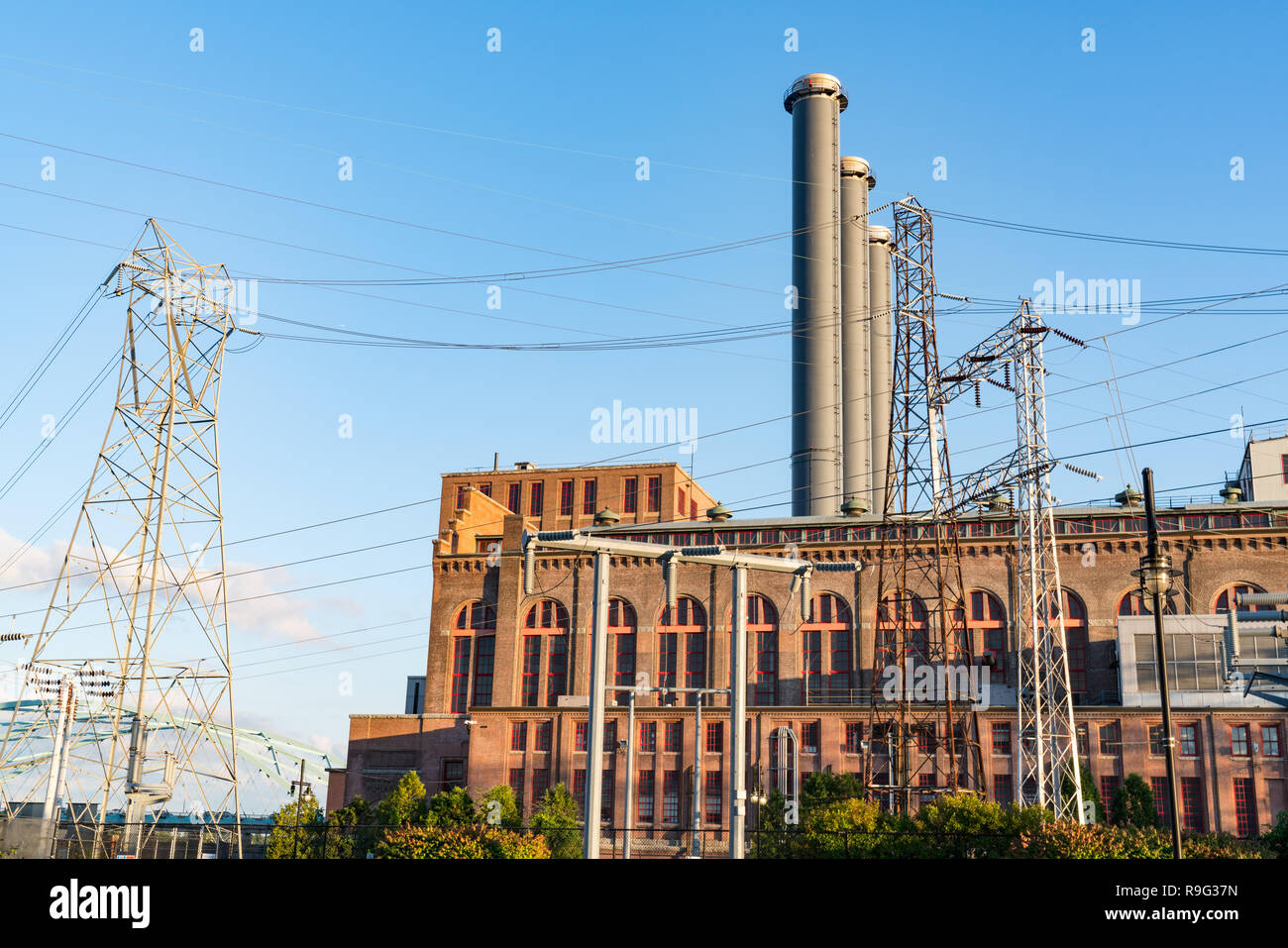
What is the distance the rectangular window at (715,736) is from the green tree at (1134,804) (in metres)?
20.3

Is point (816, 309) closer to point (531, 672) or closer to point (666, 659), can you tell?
point (666, 659)

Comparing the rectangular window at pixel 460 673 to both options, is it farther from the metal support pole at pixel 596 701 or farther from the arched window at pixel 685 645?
the metal support pole at pixel 596 701

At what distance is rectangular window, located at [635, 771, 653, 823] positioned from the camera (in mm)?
66188

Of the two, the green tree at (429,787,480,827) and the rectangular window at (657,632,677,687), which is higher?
the rectangular window at (657,632,677,687)

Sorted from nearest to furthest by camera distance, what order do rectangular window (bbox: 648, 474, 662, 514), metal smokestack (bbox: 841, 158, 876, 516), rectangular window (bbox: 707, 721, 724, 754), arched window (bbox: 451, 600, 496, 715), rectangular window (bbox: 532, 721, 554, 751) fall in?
rectangular window (bbox: 707, 721, 724, 754) < rectangular window (bbox: 532, 721, 554, 751) < arched window (bbox: 451, 600, 496, 715) < metal smokestack (bbox: 841, 158, 876, 516) < rectangular window (bbox: 648, 474, 662, 514)

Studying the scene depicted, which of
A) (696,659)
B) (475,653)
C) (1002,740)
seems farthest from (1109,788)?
(475,653)

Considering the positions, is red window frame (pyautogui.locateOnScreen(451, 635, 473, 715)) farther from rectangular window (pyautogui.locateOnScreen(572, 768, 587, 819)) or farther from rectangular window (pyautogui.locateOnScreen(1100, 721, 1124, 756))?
rectangular window (pyautogui.locateOnScreen(1100, 721, 1124, 756))

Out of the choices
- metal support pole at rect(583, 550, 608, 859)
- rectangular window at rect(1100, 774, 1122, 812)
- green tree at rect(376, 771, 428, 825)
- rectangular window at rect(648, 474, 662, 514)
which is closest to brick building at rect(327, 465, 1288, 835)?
rectangular window at rect(1100, 774, 1122, 812)

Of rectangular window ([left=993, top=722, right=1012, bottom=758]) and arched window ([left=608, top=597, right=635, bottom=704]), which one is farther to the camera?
arched window ([left=608, top=597, right=635, bottom=704])

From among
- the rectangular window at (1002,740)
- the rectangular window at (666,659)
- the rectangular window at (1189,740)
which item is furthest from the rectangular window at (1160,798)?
the rectangular window at (666,659)

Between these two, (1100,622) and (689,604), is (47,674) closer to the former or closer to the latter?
(689,604)

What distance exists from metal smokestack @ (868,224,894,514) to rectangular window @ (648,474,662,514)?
16991mm
